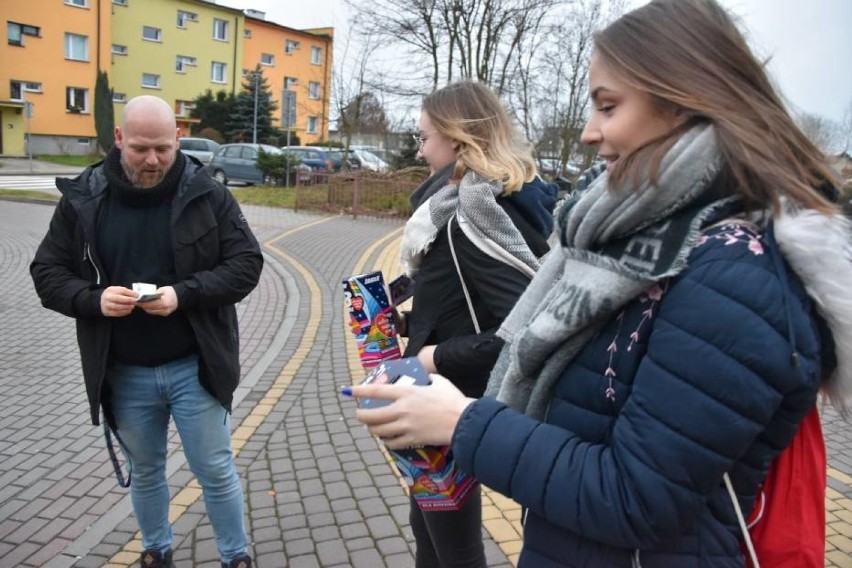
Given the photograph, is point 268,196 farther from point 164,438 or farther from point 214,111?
point 214,111

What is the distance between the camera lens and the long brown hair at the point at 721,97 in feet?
3.44

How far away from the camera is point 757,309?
1.00m

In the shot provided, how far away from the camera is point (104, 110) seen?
117 ft

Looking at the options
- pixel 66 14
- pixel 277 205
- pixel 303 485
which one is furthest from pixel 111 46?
pixel 303 485


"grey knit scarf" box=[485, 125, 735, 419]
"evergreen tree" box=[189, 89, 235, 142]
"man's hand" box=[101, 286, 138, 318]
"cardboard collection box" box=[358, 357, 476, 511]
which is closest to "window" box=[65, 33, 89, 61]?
"evergreen tree" box=[189, 89, 235, 142]

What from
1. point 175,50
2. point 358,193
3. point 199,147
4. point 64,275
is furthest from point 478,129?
point 175,50

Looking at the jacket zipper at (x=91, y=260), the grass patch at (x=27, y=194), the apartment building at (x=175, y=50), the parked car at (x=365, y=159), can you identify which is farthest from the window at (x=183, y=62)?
the jacket zipper at (x=91, y=260)

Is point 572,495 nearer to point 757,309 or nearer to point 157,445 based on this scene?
point 757,309

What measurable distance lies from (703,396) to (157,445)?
7.95 ft

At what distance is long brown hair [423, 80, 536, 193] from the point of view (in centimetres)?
225

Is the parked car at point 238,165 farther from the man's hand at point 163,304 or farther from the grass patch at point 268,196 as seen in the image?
the man's hand at point 163,304

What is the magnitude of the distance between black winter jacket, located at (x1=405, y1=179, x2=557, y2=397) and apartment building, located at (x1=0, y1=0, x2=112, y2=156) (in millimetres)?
37593

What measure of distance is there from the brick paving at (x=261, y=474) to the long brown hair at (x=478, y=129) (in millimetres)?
1957

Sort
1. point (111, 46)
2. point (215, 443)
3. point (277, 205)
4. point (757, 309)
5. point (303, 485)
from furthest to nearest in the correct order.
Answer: point (111, 46)
point (277, 205)
point (303, 485)
point (215, 443)
point (757, 309)
